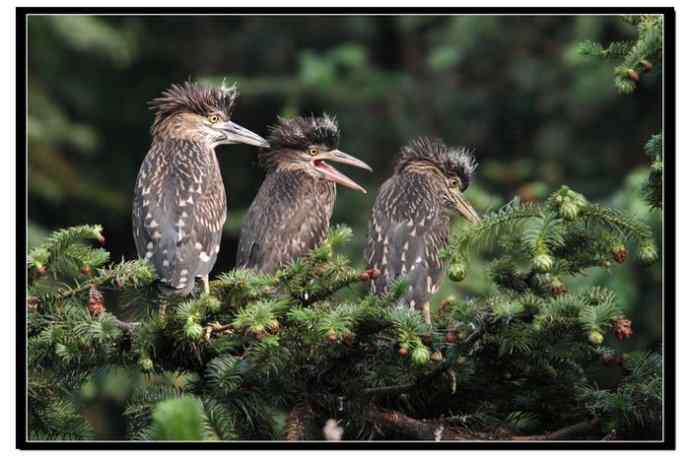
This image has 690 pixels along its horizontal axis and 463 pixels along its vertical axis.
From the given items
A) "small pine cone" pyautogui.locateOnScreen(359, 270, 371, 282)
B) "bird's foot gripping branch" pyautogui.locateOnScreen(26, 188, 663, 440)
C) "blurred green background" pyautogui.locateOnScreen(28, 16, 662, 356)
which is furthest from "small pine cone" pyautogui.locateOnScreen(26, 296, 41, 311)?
"blurred green background" pyautogui.locateOnScreen(28, 16, 662, 356)

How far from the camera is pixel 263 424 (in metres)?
5.20

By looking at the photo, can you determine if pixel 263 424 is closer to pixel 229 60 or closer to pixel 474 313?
pixel 474 313

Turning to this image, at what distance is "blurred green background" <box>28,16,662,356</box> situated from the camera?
13.6 m

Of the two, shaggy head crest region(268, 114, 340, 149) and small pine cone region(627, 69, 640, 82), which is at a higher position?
shaggy head crest region(268, 114, 340, 149)

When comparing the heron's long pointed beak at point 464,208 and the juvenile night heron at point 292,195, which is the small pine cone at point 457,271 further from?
the heron's long pointed beak at point 464,208

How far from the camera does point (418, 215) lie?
23.5 feet

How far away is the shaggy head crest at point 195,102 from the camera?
7.59m

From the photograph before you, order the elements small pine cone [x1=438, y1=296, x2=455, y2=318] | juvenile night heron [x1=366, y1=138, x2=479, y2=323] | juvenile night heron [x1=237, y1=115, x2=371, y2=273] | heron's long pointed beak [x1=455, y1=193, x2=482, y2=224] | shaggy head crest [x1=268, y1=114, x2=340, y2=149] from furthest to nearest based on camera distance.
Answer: shaggy head crest [x1=268, y1=114, x2=340, y2=149] → heron's long pointed beak [x1=455, y1=193, x2=482, y2=224] → juvenile night heron [x1=237, y1=115, x2=371, y2=273] → juvenile night heron [x1=366, y1=138, x2=479, y2=323] → small pine cone [x1=438, y1=296, x2=455, y2=318]

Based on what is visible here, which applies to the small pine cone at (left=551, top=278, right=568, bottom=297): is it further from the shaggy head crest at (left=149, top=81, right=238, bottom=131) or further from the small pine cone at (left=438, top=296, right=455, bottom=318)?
the shaggy head crest at (left=149, top=81, right=238, bottom=131)

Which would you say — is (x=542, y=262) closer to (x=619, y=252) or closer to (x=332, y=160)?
(x=619, y=252)

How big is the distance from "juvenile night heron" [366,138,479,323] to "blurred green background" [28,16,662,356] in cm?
458

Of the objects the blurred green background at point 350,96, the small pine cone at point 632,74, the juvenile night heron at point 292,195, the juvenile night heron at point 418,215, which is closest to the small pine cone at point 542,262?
the small pine cone at point 632,74

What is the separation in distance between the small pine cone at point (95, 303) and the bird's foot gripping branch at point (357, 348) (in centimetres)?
1

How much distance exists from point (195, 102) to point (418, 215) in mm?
1513
